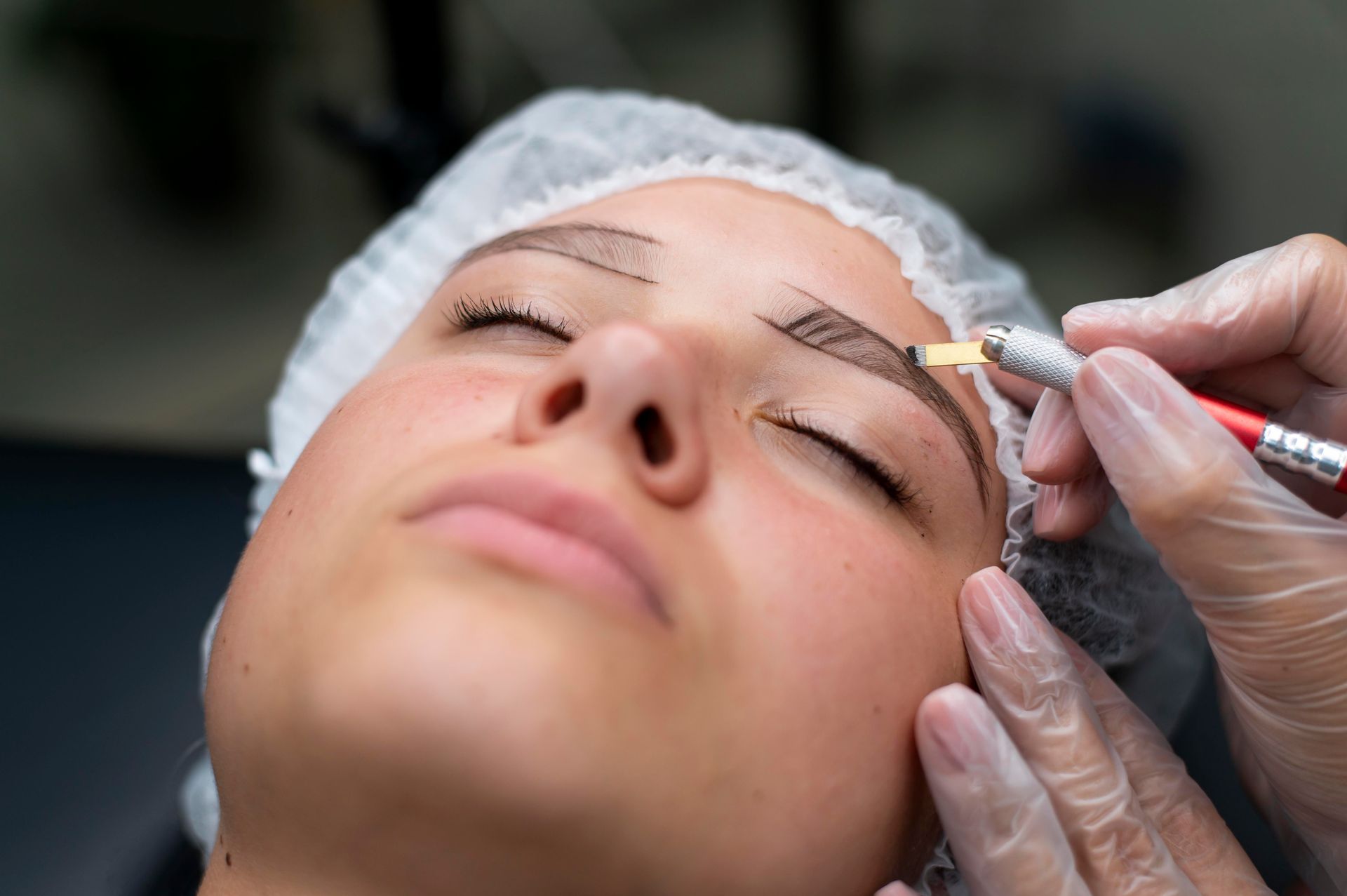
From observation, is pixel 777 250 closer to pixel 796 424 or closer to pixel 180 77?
pixel 796 424

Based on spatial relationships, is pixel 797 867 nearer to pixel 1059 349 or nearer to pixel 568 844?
pixel 568 844

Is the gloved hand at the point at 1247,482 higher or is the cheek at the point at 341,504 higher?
the gloved hand at the point at 1247,482

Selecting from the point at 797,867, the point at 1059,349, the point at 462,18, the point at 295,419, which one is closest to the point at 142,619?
the point at 295,419

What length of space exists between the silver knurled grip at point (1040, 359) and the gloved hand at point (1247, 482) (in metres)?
0.02

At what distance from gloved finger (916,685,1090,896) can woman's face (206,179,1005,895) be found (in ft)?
0.12

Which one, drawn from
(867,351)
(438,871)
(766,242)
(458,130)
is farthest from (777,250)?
(458,130)

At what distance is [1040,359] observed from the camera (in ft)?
3.23

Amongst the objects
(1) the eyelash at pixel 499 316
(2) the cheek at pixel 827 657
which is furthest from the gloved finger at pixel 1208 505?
(1) the eyelash at pixel 499 316

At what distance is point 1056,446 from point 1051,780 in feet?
1.12

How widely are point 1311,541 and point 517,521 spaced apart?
73 cm

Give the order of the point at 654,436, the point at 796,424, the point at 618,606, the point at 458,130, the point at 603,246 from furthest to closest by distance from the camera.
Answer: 1. the point at 458,130
2. the point at 603,246
3. the point at 796,424
4. the point at 654,436
5. the point at 618,606

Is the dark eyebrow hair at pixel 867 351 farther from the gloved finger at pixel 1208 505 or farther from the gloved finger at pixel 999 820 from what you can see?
the gloved finger at pixel 999 820

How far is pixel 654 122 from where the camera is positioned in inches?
57.2

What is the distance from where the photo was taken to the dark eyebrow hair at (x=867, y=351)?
997 mm
